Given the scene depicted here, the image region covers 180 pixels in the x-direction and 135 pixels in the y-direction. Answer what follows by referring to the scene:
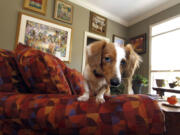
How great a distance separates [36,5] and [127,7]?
212 cm

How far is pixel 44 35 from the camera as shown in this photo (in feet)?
7.35

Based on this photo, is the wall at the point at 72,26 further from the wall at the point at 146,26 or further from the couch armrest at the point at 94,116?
the couch armrest at the point at 94,116

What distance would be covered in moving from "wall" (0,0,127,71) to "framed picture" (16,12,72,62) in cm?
10

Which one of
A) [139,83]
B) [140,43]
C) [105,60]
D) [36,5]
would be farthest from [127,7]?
[105,60]

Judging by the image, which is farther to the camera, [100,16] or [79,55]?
[100,16]

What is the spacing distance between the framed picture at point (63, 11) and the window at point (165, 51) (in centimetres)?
210

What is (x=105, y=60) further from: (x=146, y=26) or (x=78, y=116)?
(x=146, y=26)

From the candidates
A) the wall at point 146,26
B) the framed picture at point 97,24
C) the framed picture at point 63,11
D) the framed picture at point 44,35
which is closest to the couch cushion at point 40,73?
the framed picture at point 44,35

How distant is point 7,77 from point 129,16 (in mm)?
3451

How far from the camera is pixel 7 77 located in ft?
2.02

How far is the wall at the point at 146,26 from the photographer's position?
2489mm

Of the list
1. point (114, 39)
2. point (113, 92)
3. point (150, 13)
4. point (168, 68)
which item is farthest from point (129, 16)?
point (113, 92)

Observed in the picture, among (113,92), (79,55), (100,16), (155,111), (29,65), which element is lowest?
(113,92)

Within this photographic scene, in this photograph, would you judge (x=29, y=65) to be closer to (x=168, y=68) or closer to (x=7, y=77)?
(x=7, y=77)
